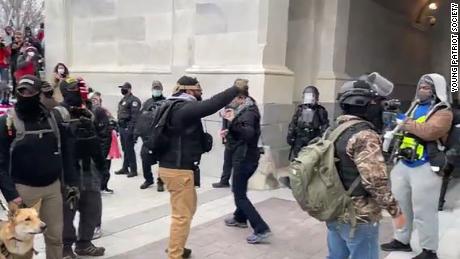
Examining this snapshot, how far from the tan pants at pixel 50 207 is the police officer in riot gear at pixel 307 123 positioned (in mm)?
4496

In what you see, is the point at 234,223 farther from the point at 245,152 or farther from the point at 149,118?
the point at 149,118

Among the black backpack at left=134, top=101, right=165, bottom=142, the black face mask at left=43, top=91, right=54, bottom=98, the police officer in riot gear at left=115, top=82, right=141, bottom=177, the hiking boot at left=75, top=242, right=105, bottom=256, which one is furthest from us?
the police officer in riot gear at left=115, top=82, right=141, bottom=177

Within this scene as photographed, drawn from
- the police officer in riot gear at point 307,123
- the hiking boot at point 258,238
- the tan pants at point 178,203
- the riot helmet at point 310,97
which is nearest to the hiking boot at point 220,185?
the police officer in riot gear at point 307,123

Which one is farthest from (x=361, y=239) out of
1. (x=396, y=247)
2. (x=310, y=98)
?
(x=310, y=98)

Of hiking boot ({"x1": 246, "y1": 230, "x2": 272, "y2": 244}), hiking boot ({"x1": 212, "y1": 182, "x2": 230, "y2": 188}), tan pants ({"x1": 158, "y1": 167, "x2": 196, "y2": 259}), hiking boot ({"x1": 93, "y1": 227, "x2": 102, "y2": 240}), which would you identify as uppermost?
tan pants ({"x1": 158, "y1": 167, "x2": 196, "y2": 259})

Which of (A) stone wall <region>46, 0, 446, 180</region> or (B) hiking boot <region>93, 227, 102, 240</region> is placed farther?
(A) stone wall <region>46, 0, 446, 180</region>

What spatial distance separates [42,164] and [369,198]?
8.48 feet

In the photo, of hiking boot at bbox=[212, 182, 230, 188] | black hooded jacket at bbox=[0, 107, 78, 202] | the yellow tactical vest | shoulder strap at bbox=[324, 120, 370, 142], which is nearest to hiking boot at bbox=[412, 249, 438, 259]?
the yellow tactical vest

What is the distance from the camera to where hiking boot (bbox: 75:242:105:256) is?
16.9 feet

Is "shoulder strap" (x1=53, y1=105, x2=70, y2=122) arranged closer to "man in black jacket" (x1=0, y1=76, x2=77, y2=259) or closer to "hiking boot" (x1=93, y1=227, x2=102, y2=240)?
"man in black jacket" (x1=0, y1=76, x2=77, y2=259)

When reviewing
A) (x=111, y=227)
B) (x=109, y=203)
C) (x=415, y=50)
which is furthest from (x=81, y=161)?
(x=415, y=50)

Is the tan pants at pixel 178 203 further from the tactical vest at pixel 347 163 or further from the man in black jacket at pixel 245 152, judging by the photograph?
the tactical vest at pixel 347 163

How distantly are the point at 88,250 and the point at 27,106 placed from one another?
1.92 m

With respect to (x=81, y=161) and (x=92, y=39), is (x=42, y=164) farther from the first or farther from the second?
(x=92, y=39)
